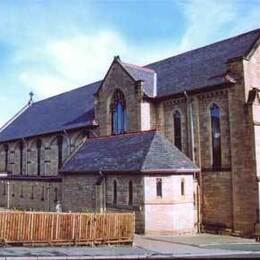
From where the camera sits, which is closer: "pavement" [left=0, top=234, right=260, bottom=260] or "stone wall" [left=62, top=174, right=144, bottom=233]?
"pavement" [left=0, top=234, right=260, bottom=260]

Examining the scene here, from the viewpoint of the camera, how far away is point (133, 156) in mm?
28219

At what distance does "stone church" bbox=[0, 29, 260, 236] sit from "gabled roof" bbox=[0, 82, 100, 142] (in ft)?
7.68

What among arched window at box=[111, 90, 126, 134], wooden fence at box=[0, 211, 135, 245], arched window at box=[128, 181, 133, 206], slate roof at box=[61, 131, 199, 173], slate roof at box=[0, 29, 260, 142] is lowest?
wooden fence at box=[0, 211, 135, 245]

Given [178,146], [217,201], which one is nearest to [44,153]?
[178,146]

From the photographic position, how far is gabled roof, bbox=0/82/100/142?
135 ft

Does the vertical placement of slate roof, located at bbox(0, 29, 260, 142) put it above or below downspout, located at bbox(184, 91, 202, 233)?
above

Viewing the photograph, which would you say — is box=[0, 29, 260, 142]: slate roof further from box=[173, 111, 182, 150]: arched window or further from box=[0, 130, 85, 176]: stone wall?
box=[173, 111, 182, 150]: arched window

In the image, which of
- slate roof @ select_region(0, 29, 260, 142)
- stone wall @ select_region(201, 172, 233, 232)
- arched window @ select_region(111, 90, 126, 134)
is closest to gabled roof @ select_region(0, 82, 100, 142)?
slate roof @ select_region(0, 29, 260, 142)

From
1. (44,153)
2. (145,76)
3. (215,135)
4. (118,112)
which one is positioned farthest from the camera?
(44,153)

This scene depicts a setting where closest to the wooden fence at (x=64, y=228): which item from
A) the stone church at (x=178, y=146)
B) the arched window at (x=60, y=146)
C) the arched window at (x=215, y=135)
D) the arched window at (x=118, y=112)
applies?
the stone church at (x=178, y=146)

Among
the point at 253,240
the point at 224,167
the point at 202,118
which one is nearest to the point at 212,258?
the point at 253,240

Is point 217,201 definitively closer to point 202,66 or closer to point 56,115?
point 202,66

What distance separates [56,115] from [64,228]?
26252 mm

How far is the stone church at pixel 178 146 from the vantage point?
26.8 m
